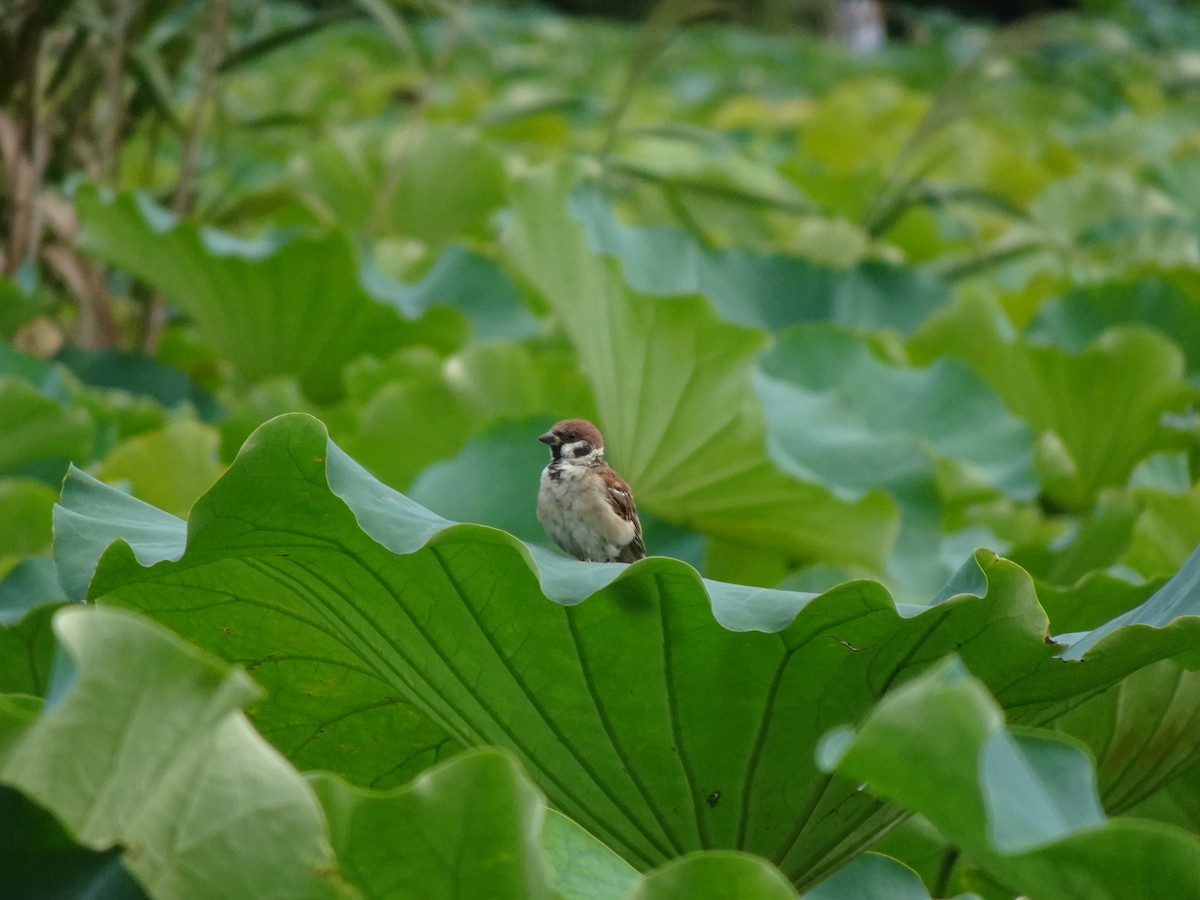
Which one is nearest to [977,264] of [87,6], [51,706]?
[87,6]

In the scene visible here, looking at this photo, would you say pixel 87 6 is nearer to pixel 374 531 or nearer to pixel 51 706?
pixel 374 531

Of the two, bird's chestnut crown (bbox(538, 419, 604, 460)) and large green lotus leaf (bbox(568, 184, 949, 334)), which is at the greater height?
bird's chestnut crown (bbox(538, 419, 604, 460))

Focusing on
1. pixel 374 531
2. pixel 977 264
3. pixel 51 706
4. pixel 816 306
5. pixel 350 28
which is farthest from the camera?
pixel 350 28

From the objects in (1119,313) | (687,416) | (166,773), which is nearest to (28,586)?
(166,773)

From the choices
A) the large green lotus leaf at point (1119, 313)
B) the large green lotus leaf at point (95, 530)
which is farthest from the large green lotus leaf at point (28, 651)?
the large green lotus leaf at point (1119, 313)

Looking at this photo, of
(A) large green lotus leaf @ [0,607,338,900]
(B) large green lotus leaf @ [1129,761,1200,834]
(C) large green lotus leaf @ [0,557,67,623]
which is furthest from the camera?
(C) large green lotus leaf @ [0,557,67,623]

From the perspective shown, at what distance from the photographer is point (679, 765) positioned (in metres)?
1.22

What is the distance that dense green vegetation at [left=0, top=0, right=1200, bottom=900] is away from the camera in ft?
2.87

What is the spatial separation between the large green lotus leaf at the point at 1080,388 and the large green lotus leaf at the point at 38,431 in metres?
1.57

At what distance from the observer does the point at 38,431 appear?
2.10 metres

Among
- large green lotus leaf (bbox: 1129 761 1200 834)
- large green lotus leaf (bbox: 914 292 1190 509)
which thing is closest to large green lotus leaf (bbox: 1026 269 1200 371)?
large green lotus leaf (bbox: 914 292 1190 509)

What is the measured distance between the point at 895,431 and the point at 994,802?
Answer: 1.88 metres

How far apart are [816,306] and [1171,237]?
114 centimetres

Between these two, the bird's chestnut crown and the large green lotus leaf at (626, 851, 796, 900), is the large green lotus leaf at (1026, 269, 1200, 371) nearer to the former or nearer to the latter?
the bird's chestnut crown
